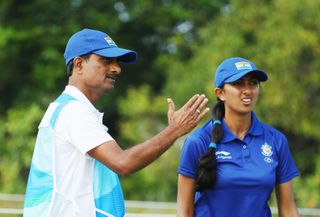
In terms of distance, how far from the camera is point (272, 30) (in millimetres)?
18172

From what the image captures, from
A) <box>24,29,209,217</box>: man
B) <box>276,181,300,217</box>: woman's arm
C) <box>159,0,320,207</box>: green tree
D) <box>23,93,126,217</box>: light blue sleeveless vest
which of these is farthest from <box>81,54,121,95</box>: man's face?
<box>159,0,320,207</box>: green tree

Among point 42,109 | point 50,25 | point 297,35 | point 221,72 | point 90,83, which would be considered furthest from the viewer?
point 50,25

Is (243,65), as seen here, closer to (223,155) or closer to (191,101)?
(223,155)

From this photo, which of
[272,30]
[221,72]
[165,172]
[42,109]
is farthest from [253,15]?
[221,72]

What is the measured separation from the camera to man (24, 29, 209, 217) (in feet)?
13.5

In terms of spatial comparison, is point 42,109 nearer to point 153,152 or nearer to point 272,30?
point 272,30

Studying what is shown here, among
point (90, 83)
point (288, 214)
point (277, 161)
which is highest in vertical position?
point (90, 83)

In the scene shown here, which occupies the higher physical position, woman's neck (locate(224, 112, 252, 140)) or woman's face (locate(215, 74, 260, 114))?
woman's face (locate(215, 74, 260, 114))

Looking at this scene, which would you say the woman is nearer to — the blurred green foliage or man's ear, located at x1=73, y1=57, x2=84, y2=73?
man's ear, located at x1=73, y1=57, x2=84, y2=73

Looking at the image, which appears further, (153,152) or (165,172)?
(165,172)

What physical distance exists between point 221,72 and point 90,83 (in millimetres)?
810

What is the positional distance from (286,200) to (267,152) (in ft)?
1.10

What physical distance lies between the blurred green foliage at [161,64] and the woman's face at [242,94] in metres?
10.7

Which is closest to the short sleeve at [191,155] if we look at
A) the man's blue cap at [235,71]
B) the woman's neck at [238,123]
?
the woman's neck at [238,123]
